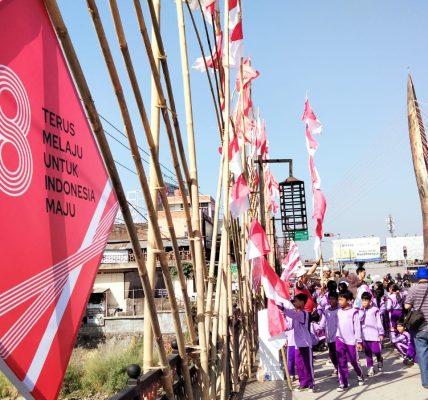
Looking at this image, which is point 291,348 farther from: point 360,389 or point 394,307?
point 394,307

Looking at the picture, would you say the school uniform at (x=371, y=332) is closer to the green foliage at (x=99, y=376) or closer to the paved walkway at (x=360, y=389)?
the paved walkway at (x=360, y=389)

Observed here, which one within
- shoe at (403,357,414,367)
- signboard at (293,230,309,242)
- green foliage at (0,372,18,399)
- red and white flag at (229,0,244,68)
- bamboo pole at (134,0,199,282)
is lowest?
green foliage at (0,372,18,399)

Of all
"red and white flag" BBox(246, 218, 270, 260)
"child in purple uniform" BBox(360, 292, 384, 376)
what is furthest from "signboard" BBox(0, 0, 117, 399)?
"child in purple uniform" BBox(360, 292, 384, 376)

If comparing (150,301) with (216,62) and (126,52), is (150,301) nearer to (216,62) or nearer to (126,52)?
(126,52)

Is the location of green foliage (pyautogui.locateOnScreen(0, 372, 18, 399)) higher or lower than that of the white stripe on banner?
lower

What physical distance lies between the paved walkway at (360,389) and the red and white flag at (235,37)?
4.05 meters

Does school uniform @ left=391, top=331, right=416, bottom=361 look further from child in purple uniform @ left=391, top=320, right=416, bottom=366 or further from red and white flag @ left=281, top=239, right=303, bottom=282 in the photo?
red and white flag @ left=281, top=239, right=303, bottom=282

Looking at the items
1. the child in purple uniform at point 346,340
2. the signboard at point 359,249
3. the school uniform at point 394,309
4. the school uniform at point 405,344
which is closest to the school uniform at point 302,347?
the child in purple uniform at point 346,340

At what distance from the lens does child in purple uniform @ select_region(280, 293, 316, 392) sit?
6.40 m

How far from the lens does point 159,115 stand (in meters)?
3.10

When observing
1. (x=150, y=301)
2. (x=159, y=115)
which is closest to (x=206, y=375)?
(x=150, y=301)

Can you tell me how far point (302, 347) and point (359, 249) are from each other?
5501 centimetres

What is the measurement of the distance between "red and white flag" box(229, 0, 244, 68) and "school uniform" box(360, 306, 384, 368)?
4853mm

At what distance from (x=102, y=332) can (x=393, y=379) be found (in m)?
20.1
